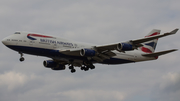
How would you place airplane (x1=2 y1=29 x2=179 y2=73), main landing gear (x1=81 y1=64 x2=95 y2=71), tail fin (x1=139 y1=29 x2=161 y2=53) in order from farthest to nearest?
tail fin (x1=139 y1=29 x2=161 y2=53), main landing gear (x1=81 y1=64 x2=95 y2=71), airplane (x1=2 y1=29 x2=179 y2=73)

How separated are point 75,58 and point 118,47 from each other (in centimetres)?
805

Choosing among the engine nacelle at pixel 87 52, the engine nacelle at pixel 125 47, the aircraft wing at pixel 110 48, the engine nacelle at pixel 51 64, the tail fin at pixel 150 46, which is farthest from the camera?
the tail fin at pixel 150 46

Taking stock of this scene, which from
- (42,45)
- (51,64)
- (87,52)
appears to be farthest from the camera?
(51,64)

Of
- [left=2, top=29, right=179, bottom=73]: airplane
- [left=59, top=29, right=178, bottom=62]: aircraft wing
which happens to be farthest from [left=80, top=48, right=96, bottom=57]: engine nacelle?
[left=59, top=29, right=178, bottom=62]: aircraft wing

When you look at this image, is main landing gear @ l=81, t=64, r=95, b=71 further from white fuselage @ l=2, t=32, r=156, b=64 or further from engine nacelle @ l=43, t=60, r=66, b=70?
engine nacelle @ l=43, t=60, r=66, b=70

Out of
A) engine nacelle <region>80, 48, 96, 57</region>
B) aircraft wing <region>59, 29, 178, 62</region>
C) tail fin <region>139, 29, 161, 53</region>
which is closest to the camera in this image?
aircraft wing <region>59, 29, 178, 62</region>

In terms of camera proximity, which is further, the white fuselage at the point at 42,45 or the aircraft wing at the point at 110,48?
the white fuselage at the point at 42,45

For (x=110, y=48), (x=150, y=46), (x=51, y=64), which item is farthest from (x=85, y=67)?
(x=150, y=46)

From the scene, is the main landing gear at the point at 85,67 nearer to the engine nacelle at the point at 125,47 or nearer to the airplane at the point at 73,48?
the airplane at the point at 73,48

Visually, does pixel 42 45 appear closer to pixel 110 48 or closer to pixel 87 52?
pixel 87 52

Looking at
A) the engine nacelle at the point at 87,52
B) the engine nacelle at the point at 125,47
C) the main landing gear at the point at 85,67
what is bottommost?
the main landing gear at the point at 85,67

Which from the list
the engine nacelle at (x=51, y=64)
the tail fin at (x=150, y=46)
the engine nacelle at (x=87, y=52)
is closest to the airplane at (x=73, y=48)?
the engine nacelle at (x=87, y=52)

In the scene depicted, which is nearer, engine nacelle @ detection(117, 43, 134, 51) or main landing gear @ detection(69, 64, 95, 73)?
engine nacelle @ detection(117, 43, 134, 51)

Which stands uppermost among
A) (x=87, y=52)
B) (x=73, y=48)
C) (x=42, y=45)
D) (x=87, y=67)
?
(x=42, y=45)
